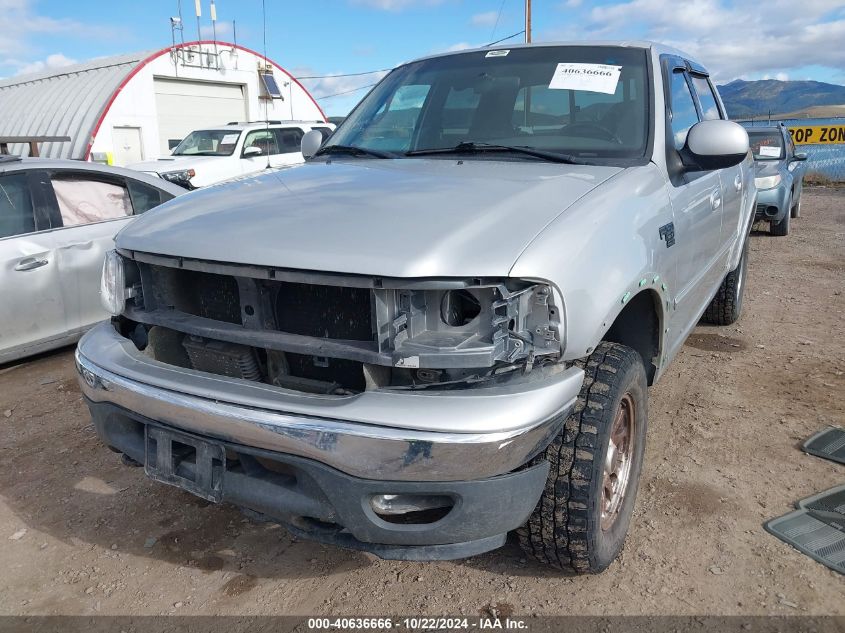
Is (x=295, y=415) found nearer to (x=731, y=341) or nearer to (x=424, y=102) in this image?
A: (x=424, y=102)

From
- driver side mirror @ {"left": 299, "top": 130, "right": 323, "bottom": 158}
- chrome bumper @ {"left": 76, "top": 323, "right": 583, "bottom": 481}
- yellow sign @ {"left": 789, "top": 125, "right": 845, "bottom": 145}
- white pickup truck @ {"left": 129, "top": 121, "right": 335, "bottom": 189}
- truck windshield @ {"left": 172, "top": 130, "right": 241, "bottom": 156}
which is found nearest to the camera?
chrome bumper @ {"left": 76, "top": 323, "right": 583, "bottom": 481}

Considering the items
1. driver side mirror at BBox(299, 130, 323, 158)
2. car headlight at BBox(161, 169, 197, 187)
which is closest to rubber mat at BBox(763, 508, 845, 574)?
driver side mirror at BBox(299, 130, 323, 158)

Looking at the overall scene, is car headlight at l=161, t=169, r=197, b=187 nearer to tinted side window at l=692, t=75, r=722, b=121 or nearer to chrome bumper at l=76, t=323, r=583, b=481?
tinted side window at l=692, t=75, r=722, b=121

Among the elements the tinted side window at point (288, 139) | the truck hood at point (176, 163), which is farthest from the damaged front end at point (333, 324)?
the tinted side window at point (288, 139)

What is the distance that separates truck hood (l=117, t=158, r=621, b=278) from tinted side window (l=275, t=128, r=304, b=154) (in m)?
10.4

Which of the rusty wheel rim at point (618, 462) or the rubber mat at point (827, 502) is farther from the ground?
the rusty wheel rim at point (618, 462)

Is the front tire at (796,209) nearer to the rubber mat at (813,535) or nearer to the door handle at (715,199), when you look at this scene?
the door handle at (715,199)

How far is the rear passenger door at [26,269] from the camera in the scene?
4.55 metres

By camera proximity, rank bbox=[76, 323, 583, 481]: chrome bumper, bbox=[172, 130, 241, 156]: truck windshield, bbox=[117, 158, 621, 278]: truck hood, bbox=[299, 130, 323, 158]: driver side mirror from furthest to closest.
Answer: bbox=[172, 130, 241, 156]: truck windshield → bbox=[299, 130, 323, 158]: driver side mirror → bbox=[117, 158, 621, 278]: truck hood → bbox=[76, 323, 583, 481]: chrome bumper

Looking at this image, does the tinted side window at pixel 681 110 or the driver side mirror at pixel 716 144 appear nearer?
the driver side mirror at pixel 716 144

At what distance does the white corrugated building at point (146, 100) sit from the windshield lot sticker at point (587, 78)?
16.9 metres

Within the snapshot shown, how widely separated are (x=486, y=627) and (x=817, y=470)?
1.90 meters

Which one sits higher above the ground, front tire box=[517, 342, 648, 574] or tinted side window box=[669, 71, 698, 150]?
tinted side window box=[669, 71, 698, 150]

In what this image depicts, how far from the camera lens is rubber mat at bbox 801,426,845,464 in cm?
335
